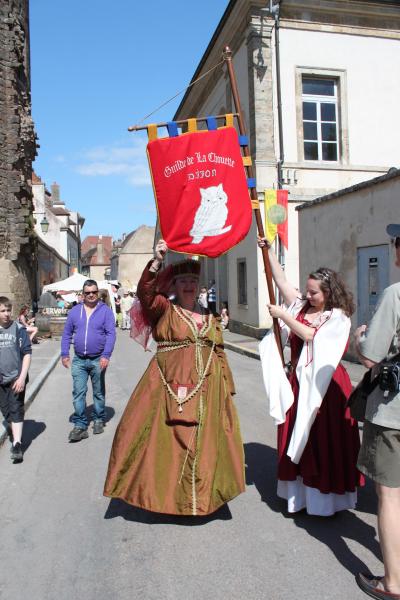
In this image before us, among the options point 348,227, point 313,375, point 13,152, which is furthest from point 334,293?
point 13,152

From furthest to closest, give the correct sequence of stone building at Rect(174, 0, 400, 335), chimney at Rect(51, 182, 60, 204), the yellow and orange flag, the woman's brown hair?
1. chimney at Rect(51, 182, 60, 204)
2. stone building at Rect(174, 0, 400, 335)
3. the yellow and orange flag
4. the woman's brown hair

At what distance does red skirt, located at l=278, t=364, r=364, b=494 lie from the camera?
3877mm

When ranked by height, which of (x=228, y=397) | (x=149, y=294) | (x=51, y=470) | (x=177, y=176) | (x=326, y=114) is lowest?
(x=51, y=470)

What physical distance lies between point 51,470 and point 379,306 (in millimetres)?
3919

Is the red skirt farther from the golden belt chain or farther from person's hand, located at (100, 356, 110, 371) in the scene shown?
person's hand, located at (100, 356, 110, 371)

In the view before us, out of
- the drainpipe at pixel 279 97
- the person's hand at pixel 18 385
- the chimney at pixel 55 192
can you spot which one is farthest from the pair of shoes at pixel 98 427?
the chimney at pixel 55 192

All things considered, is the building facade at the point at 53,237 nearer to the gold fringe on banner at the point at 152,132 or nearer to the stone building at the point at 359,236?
the stone building at the point at 359,236

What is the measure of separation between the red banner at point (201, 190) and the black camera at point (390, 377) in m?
1.94

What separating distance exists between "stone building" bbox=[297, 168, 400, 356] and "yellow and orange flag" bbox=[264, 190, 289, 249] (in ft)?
6.39

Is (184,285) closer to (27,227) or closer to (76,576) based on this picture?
(76,576)

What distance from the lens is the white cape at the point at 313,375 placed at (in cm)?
386

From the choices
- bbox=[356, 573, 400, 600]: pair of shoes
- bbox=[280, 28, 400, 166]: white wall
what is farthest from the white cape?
bbox=[280, 28, 400, 166]: white wall

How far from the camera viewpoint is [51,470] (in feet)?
17.8

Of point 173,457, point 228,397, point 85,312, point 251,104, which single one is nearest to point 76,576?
point 173,457
